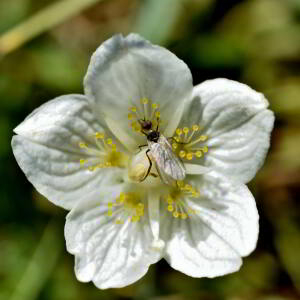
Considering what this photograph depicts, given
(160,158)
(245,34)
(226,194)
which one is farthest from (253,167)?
(245,34)

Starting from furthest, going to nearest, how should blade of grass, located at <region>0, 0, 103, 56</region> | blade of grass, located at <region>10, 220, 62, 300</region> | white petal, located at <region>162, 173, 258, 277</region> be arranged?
blade of grass, located at <region>0, 0, 103, 56</region> < blade of grass, located at <region>10, 220, 62, 300</region> < white petal, located at <region>162, 173, 258, 277</region>

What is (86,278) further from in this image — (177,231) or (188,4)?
(188,4)

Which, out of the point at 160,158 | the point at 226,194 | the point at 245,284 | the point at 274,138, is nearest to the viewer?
the point at 160,158

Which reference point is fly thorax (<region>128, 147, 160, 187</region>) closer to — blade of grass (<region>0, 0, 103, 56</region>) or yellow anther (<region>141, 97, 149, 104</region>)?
yellow anther (<region>141, 97, 149, 104</region>)

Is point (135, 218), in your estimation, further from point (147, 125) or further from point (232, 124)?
point (232, 124)

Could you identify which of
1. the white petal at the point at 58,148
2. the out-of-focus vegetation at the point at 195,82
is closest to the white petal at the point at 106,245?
the white petal at the point at 58,148

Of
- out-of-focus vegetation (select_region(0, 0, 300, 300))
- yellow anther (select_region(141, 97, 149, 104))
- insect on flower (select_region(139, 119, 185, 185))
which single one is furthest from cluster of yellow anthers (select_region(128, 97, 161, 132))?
out-of-focus vegetation (select_region(0, 0, 300, 300))
